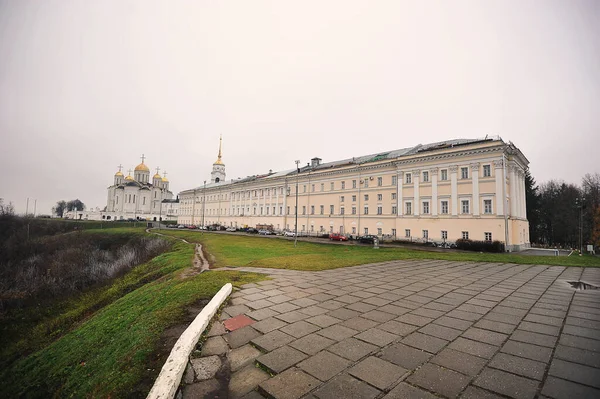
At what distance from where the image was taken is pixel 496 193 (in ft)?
103

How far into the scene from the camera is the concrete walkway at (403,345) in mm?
2998

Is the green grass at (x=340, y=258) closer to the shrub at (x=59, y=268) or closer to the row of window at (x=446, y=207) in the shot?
the shrub at (x=59, y=268)

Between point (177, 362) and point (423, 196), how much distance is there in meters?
39.0

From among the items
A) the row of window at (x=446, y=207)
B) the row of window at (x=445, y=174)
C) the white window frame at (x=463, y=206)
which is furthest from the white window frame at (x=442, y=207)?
the row of window at (x=445, y=174)

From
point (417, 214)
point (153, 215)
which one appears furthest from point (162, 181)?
point (417, 214)

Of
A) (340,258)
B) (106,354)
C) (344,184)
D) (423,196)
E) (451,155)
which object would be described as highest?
(451,155)

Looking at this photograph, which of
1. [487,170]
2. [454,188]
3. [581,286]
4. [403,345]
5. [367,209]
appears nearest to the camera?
[403,345]

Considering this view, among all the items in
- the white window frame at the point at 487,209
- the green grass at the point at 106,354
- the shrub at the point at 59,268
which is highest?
the white window frame at the point at 487,209

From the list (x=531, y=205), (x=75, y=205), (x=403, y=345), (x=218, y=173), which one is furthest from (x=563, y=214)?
(x=75, y=205)

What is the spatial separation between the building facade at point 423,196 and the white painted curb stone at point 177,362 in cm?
3586

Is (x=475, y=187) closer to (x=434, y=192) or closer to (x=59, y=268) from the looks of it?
(x=434, y=192)

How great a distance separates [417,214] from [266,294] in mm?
35196

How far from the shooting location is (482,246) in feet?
95.5

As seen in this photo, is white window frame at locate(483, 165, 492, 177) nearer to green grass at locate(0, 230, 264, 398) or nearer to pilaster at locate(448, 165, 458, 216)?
pilaster at locate(448, 165, 458, 216)
